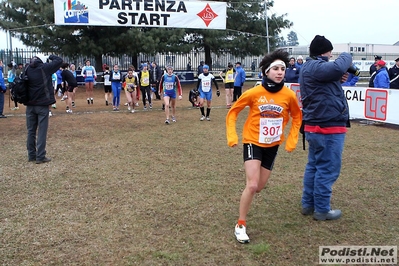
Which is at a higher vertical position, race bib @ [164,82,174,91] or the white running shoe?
race bib @ [164,82,174,91]

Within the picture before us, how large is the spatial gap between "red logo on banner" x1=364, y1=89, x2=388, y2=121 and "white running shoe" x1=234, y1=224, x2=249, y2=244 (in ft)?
27.5

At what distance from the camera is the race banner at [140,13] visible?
20.7 m

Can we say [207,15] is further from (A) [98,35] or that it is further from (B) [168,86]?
(B) [168,86]

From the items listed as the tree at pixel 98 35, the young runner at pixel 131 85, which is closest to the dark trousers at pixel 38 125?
the young runner at pixel 131 85

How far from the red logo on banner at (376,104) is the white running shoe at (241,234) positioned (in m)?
8.37

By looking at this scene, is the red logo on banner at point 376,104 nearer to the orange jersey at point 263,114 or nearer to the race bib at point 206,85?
the race bib at point 206,85

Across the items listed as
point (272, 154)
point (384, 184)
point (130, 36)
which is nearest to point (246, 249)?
point (272, 154)

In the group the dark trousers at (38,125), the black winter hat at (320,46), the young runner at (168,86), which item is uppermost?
the black winter hat at (320,46)

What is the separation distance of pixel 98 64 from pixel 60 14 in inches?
316

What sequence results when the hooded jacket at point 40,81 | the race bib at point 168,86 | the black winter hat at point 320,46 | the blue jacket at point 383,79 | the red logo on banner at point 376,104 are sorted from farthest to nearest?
the race bib at point 168,86, the blue jacket at point 383,79, the red logo on banner at point 376,104, the hooded jacket at point 40,81, the black winter hat at point 320,46

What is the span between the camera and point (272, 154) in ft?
15.1

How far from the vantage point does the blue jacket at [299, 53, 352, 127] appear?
15.5ft

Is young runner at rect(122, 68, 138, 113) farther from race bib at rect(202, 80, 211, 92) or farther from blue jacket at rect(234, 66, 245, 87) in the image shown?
blue jacket at rect(234, 66, 245, 87)

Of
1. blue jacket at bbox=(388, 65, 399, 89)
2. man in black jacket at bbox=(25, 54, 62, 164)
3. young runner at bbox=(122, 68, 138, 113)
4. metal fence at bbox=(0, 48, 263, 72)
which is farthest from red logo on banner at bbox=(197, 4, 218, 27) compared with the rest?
man in black jacket at bbox=(25, 54, 62, 164)
